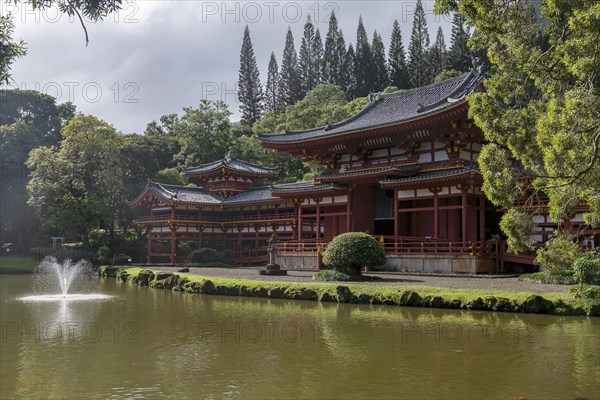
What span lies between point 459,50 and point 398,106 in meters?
43.0

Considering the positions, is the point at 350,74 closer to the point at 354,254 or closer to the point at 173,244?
the point at 173,244

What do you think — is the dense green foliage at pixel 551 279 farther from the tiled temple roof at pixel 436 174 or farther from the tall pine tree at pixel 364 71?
the tall pine tree at pixel 364 71

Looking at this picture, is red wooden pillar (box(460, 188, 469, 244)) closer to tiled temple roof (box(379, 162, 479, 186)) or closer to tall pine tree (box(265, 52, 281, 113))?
tiled temple roof (box(379, 162, 479, 186))

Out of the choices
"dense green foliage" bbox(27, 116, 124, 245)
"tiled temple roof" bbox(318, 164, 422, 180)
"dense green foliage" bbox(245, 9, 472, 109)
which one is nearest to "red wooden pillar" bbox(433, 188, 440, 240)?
"tiled temple roof" bbox(318, 164, 422, 180)

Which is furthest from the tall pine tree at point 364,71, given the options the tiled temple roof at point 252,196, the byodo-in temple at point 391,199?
the byodo-in temple at point 391,199

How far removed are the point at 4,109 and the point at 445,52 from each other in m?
58.7

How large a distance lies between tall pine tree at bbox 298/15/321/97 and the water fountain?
48.9m

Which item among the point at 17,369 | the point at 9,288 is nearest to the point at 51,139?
the point at 9,288

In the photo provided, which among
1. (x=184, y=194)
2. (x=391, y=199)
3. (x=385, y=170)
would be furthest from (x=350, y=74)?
(x=385, y=170)

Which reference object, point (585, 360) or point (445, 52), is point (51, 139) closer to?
point (445, 52)

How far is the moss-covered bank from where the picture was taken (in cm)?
1441

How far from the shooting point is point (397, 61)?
3004 inches

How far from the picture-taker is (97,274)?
3569 cm

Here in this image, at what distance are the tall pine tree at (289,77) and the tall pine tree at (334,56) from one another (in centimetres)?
428
